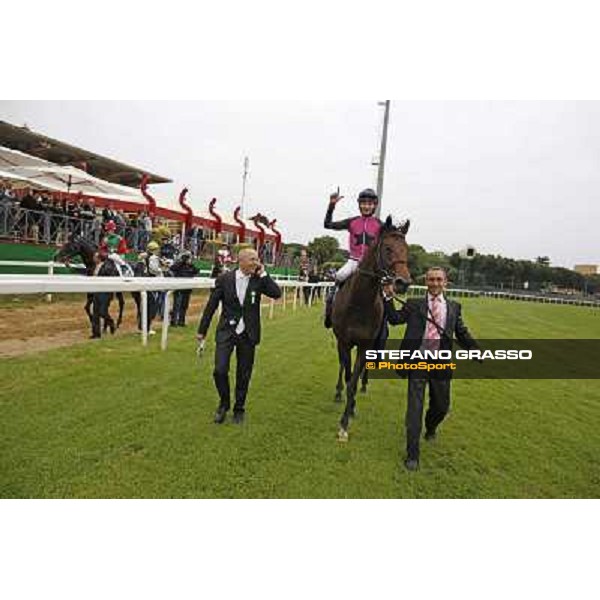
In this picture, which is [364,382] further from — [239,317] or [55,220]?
[55,220]

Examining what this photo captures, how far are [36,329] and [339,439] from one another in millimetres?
6860

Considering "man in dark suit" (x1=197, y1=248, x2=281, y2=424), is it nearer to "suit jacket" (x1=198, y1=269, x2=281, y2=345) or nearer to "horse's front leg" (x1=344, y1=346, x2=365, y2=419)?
"suit jacket" (x1=198, y1=269, x2=281, y2=345)

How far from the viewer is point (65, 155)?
22.3m

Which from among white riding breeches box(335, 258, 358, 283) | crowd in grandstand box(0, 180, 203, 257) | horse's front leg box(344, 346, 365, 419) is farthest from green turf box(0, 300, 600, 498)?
crowd in grandstand box(0, 180, 203, 257)

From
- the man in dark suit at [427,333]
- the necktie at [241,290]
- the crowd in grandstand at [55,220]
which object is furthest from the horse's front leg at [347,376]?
the crowd in grandstand at [55,220]

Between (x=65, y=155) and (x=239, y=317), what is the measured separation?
22.5 m

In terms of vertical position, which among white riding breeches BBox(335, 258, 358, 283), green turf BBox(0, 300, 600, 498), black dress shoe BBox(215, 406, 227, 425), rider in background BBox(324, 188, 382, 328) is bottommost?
green turf BBox(0, 300, 600, 498)

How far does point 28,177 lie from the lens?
14328 millimetres

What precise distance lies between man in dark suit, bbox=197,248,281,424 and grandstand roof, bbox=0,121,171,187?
17207mm

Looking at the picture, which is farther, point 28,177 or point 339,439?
point 28,177

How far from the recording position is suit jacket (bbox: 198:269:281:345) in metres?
4.50

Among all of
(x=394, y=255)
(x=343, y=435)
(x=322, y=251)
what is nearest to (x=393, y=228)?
(x=394, y=255)
